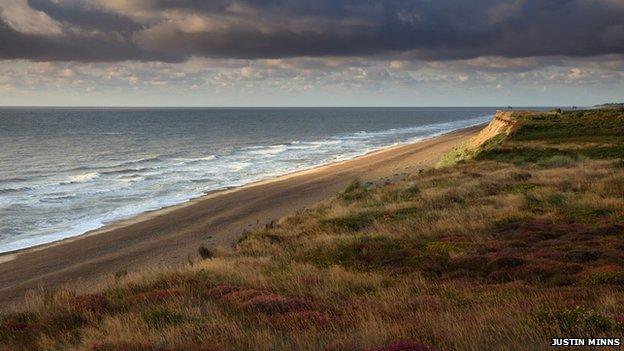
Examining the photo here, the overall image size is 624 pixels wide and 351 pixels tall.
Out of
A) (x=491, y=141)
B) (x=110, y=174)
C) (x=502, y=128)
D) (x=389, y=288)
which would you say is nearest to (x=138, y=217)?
(x=110, y=174)

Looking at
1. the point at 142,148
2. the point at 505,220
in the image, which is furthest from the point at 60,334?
the point at 142,148

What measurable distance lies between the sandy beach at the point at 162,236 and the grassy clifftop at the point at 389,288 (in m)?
5.92

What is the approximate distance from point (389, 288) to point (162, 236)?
20097 millimetres

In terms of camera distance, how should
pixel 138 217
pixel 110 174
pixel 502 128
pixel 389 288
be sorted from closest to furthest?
pixel 389 288 → pixel 138 217 → pixel 502 128 → pixel 110 174

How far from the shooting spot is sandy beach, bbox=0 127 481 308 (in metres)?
22.3

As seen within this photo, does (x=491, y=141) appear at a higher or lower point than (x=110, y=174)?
higher

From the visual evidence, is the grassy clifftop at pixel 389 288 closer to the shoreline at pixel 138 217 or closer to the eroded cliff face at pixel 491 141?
the shoreline at pixel 138 217

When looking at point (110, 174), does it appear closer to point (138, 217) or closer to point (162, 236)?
point (138, 217)

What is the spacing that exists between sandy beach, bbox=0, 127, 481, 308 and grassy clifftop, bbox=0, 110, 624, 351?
19.4 ft

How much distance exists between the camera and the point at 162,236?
28859 mm

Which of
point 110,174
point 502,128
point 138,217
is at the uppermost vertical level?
point 502,128

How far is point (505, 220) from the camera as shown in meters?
18.1

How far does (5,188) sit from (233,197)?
2082 cm

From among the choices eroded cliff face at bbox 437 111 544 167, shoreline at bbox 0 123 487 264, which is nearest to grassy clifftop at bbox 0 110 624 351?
shoreline at bbox 0 123 487 264
